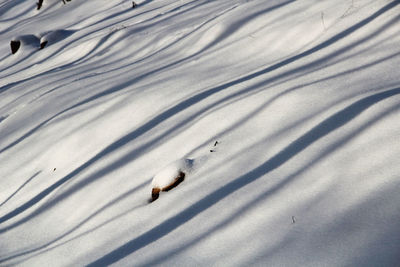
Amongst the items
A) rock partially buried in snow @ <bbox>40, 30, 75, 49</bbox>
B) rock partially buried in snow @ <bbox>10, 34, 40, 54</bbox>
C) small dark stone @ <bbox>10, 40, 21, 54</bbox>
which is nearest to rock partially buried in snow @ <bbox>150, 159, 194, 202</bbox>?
rock partially buried in snow @ <bbox>40, 30, 75, 49</bbox>

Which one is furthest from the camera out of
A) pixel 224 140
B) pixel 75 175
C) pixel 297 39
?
pixel 297 39

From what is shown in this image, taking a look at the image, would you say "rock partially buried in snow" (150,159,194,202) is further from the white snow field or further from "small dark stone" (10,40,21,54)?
"small dark stone" (10,40,21,54)

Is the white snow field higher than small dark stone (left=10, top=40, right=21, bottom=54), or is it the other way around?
small dark stone (left=10, top=40, right=21, bottom=54)

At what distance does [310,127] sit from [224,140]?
43 centimetres

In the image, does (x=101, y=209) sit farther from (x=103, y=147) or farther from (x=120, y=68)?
(x=120, y=68)

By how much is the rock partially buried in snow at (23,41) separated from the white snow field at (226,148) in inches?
93.1

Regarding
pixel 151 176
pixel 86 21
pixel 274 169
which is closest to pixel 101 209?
pixel 151 176

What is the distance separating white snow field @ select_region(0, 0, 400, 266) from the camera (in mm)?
1517

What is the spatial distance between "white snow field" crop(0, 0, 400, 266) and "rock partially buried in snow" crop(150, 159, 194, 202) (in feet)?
0.07

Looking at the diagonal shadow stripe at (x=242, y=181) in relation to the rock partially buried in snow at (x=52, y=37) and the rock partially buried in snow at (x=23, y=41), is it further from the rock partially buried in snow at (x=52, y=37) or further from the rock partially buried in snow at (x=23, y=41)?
the rock partially buried in snow at (x=23, y=41)

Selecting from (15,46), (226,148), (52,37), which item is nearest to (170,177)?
(226,148)

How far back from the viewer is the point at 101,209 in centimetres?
216

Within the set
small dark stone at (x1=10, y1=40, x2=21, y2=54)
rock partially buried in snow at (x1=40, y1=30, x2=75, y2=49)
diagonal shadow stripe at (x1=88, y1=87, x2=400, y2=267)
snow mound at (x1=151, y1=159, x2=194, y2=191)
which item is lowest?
diagonal shadow stripe at (x1=88, y1=87, x2=400, y2=267)

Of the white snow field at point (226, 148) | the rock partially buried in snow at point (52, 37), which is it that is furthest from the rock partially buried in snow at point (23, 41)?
the white snow field at point (226, 148)
